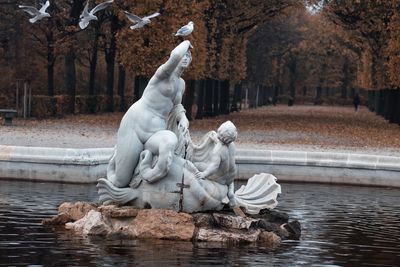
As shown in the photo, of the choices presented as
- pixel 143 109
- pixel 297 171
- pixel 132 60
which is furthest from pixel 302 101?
pixel 143 109

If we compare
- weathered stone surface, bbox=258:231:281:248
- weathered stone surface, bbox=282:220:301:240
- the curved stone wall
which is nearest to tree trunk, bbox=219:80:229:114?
the curved stone wall

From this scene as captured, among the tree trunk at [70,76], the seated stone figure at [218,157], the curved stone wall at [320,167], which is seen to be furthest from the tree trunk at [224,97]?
the seated stone figure at [218,157]

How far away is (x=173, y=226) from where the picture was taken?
40.3 feet

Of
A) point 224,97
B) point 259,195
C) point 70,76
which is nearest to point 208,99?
point 224,97

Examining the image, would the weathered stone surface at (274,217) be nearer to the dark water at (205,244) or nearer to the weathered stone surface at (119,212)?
the dark water at (205,244)

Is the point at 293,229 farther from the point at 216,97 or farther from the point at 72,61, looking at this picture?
the point at 216,97

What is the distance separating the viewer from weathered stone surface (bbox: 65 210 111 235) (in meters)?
12.3

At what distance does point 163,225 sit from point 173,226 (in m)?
0.13

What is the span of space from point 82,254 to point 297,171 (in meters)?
10.3

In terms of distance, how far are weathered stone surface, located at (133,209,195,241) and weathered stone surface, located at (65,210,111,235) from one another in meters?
0.39

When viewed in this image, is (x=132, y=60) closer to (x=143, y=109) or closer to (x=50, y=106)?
(x=50, y=106)

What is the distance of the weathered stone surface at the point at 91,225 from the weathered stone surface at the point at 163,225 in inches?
15.5

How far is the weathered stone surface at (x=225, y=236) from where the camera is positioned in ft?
39.8

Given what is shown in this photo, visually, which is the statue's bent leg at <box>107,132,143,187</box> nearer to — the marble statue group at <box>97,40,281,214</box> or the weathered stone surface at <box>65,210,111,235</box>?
the marble statue group at <box>97,40,281,214</box>
